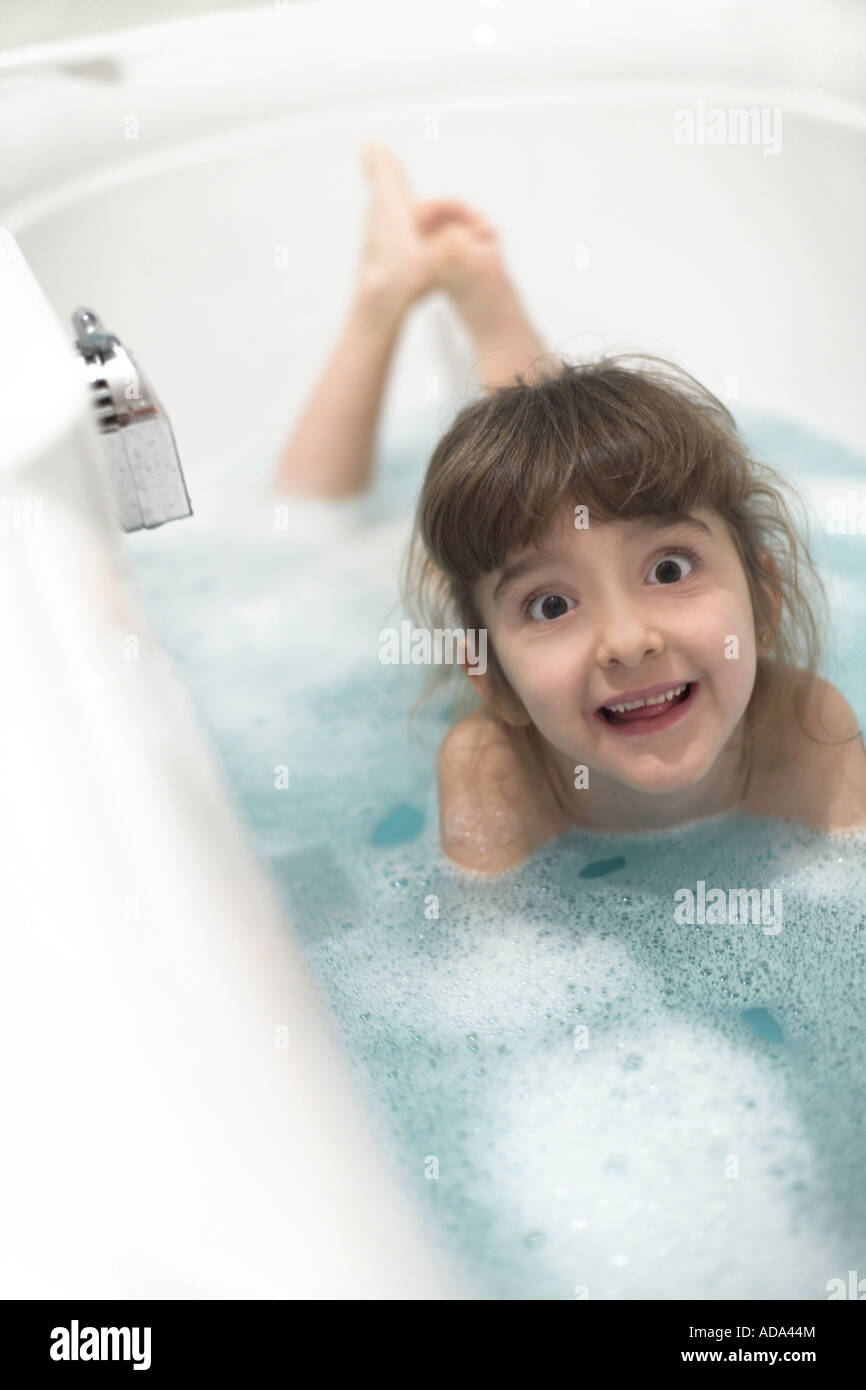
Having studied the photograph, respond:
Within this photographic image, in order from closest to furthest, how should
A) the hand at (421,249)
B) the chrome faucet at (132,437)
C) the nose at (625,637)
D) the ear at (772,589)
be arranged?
the chrome faucet at (132,437) → the nose at (625,637) → the ear at (772,589) → the hand at (421,249)

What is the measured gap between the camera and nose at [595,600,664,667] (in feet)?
2.69

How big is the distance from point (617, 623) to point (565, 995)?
0.25m

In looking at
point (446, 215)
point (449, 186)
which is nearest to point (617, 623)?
point (446, 215)

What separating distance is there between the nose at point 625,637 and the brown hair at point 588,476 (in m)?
0.06

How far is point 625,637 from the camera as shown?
0.82 metres

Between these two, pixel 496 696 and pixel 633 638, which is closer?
pixel 633 638

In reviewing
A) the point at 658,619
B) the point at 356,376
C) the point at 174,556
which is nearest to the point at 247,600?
the point at 174,556

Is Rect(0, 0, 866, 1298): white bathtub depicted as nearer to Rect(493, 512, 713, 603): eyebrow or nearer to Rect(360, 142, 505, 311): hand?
Rect(360, 142, 505, 311): hand

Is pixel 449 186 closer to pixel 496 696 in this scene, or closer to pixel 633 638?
pixel 496 696

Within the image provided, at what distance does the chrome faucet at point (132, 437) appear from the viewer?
2.24ft

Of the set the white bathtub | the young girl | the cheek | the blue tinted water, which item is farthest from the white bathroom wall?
the cheek

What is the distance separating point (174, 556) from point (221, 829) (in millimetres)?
893

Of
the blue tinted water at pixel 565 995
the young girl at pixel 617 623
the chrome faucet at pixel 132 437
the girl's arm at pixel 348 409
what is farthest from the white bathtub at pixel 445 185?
the chrome faucet at pixel 132 437

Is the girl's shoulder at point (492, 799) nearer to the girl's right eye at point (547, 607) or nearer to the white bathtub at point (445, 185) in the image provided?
the girl's right eye at point (547, 607)
